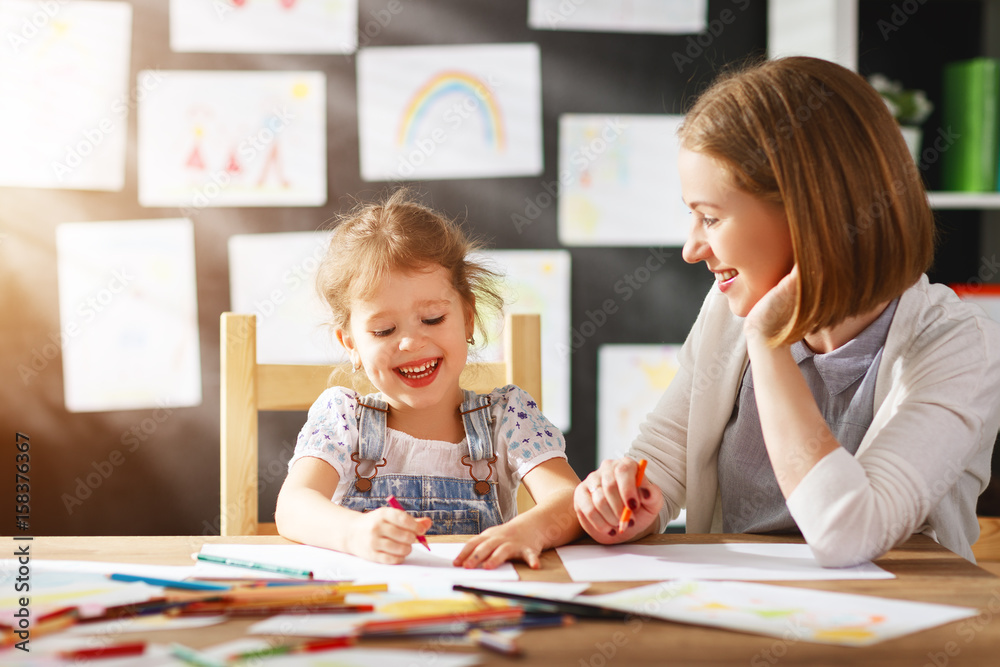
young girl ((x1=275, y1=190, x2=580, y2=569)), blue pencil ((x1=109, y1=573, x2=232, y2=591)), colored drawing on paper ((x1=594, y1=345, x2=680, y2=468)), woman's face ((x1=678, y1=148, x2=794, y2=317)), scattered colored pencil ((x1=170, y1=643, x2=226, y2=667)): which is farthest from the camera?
colored drawing on paper ((x1=594, y1=345, x2=680, y2=468))

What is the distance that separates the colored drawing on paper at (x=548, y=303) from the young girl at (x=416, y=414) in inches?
36.0

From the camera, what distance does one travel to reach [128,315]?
2.11 m

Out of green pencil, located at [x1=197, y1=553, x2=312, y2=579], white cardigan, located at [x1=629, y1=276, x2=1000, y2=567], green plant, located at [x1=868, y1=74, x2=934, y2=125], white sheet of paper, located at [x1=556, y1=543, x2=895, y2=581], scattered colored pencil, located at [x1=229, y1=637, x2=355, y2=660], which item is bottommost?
white sheet of paper, located at [x1=556, y1=543, x2=895, y2=581]

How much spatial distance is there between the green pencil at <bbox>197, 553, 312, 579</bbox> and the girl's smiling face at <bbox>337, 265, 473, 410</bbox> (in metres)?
0.38

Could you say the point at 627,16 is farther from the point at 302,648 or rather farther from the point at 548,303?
the point at 302,648

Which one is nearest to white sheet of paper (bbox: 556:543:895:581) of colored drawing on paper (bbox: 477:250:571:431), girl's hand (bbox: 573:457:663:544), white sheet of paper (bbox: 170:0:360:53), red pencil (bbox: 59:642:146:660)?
girl's hand (bbox: 573:457:663:544)

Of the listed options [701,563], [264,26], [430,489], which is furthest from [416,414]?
[264,26]

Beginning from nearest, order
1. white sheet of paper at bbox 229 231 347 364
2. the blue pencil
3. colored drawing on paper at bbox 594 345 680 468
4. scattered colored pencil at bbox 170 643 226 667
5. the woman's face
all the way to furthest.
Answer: scattered colored pencil at bbox 170 643 226 667, the blue pencil, the woman's face, white sheet of paper at bbox 229 231 347 364, colored drawing on paper at bbox 594 345 680 468

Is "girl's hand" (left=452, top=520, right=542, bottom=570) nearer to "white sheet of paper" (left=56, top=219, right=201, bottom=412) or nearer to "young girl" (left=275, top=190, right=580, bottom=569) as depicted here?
"young girl" (left=275, top=190, right=580, bottom=569)

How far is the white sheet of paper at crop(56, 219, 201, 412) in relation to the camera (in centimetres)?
210

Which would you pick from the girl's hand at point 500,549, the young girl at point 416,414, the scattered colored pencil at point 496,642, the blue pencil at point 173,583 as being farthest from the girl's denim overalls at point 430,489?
the scattered colored pencil at point 496,642

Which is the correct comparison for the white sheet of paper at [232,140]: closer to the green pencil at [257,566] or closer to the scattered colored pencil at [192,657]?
the green pencil at [257,566]

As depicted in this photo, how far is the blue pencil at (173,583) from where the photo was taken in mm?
758

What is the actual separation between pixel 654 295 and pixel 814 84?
1318mm
